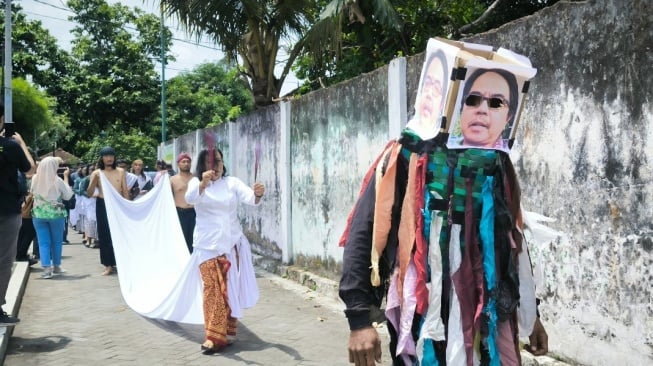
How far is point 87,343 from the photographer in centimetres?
602

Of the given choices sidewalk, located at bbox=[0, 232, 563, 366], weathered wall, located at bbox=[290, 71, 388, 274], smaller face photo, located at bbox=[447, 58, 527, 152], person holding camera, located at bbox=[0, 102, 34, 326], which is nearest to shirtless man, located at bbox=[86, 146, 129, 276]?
sidewalk, located at bbox=[0, 232, 563, 366]

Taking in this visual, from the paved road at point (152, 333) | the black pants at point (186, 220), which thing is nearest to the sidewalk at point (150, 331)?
the paved road at point (152, 333)

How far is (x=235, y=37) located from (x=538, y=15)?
793 cm

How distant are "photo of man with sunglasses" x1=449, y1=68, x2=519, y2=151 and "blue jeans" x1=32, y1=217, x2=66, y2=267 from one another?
840cm

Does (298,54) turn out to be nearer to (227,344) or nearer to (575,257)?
(227,344)

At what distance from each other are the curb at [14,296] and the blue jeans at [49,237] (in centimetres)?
32

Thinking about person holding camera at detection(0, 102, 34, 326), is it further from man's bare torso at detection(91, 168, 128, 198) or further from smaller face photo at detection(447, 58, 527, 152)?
smaller face photo at detection(447, 58, 527, 152)

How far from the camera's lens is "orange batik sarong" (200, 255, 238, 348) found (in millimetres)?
5773

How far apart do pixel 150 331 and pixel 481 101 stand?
→ 4975 mm

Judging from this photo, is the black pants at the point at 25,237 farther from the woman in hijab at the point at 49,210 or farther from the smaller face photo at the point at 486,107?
the smaller face photo at the point at 486,107

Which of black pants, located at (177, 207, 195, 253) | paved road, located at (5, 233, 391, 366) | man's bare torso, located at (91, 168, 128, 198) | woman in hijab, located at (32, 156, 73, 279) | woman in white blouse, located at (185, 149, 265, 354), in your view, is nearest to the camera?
paved road, located at (5, 233, 391, 366)

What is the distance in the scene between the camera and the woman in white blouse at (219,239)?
5891 mm

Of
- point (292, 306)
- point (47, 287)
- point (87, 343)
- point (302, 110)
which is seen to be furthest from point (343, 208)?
point (47, 287)

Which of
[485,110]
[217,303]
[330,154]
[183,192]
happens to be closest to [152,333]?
[217,303]
